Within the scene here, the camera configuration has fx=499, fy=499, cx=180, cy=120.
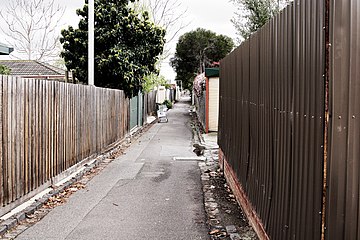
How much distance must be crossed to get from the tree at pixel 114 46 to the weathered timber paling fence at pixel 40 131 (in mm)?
6145

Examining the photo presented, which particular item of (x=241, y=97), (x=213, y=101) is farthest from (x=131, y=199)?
(x=213, y=101)

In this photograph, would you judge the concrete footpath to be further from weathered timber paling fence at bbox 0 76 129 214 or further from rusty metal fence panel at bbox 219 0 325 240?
rusty metal fence panel at bbox 219 0 325 240

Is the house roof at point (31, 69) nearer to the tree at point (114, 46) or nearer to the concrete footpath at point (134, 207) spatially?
the tree at point (114, 46)

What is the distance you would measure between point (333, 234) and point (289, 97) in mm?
1491

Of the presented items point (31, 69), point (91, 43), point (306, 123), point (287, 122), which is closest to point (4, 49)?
point (91, 43)

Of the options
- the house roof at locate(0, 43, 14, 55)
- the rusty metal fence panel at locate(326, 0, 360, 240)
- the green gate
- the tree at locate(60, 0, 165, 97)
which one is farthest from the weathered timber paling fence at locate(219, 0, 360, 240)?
the green gate

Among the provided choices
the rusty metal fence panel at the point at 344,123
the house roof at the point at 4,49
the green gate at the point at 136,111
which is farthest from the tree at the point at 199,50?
the rusty metal fence panel at the point at 344,123

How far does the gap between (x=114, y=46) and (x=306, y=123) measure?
687 inches

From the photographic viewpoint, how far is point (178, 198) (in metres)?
8.77

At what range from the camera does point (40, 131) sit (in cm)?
842

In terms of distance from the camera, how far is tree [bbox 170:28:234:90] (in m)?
52.8

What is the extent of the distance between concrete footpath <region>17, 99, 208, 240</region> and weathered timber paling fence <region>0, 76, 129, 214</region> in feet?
2.14

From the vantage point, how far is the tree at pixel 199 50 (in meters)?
52.8

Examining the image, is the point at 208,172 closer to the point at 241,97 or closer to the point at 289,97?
the point at 241,97
